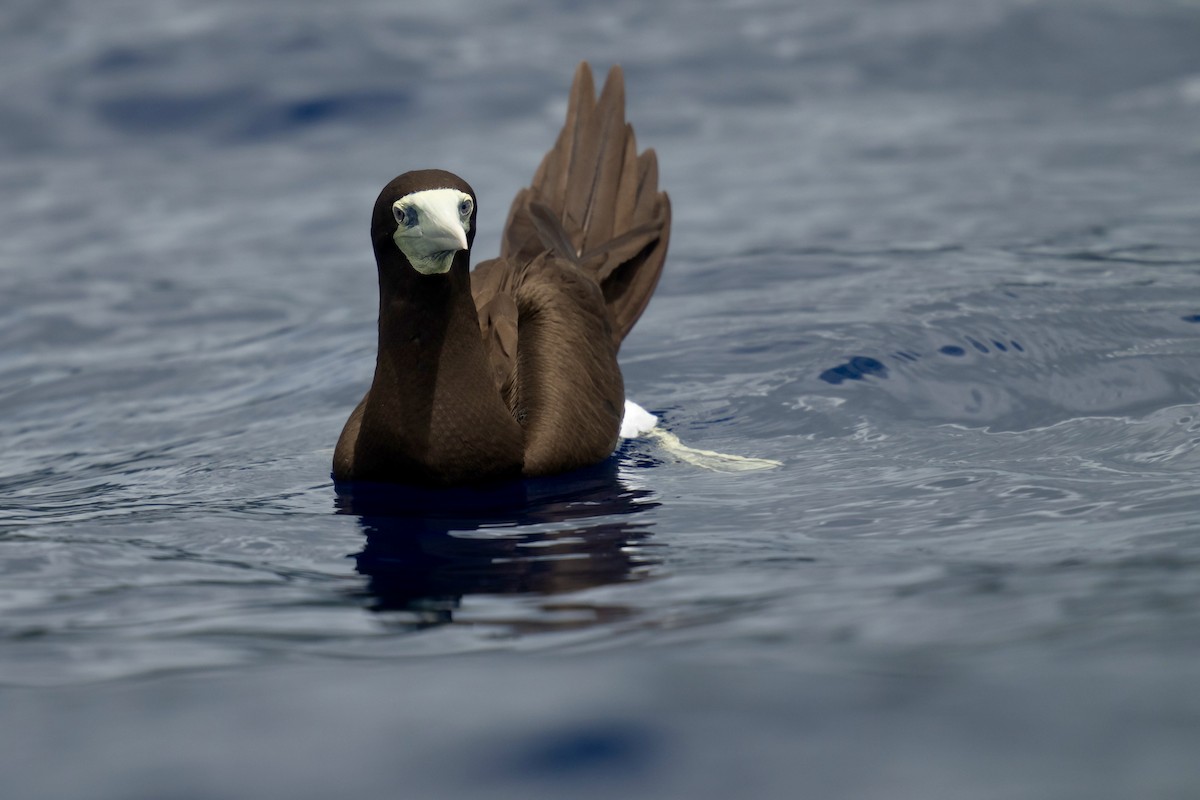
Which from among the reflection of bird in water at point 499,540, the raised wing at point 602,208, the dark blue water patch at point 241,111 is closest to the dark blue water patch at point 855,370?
the raised wing at point 602,208

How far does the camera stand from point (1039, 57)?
14422mm

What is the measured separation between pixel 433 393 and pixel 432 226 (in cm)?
66

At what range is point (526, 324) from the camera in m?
6.29

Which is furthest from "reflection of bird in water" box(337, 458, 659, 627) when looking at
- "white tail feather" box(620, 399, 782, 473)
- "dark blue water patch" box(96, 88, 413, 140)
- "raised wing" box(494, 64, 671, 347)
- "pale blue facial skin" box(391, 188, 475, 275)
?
"dark blue water patch" box(96, 88, 413, 140)

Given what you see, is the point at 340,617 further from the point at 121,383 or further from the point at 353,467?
the point at 121,383

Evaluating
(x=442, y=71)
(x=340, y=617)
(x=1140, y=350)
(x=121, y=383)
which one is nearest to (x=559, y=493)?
(x=340, y=617)

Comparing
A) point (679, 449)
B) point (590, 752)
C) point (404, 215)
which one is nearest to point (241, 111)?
point (679, 449)

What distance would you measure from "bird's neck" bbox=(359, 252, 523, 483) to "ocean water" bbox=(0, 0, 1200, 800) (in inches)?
7.7

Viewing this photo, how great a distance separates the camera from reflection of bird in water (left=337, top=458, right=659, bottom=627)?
4.12 metres

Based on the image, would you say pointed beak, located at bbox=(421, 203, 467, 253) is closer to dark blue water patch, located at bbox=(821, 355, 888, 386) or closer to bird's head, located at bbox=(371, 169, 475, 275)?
bird's head, located at bbox=(371, 169, 475, 275)

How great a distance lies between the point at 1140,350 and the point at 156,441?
433 cm

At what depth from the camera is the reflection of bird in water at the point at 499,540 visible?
4117 millimetres

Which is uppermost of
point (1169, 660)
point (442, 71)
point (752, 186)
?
point (442, 71)

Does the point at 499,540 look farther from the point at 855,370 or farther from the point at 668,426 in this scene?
the point at 855,370
